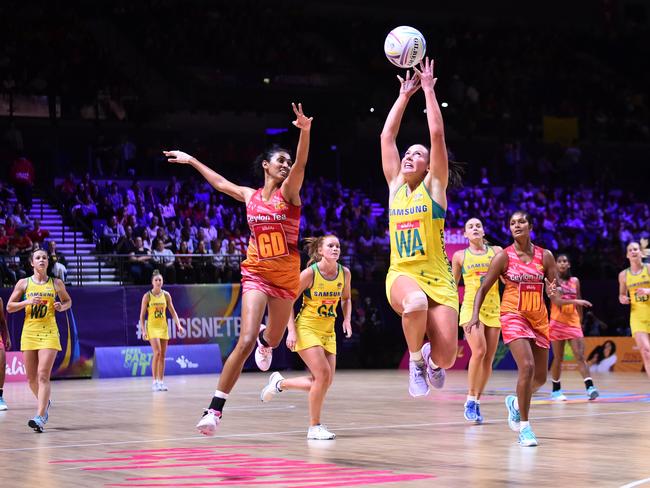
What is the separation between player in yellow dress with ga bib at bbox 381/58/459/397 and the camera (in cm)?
934

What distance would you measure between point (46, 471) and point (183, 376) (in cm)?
1630

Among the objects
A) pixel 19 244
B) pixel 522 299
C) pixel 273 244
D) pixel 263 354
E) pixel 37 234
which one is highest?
pixel 37 234

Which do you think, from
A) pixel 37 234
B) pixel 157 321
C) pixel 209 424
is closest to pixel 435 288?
pixel 209 424

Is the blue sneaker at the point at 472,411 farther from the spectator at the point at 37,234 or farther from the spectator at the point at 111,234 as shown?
the spectator at the point at 37,234

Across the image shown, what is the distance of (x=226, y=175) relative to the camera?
31.4 m

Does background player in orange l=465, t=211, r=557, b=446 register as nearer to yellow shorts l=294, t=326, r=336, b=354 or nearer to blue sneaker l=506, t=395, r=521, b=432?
blue sneaker l=506, t=395, r=521, b=432

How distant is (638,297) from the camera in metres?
17.8

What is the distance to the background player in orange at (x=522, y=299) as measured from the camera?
1143cm

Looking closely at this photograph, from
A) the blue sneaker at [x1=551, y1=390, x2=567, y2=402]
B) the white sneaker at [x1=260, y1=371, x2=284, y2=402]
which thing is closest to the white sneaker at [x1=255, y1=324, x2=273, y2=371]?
the white sneaker at [x1=260, y1=371, x2=284, y2=402]

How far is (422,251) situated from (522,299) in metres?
2.45

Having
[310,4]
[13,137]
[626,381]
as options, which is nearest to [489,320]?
[626,381]

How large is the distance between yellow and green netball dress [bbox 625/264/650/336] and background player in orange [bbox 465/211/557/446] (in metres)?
6.07

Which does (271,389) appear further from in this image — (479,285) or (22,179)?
(22,179)

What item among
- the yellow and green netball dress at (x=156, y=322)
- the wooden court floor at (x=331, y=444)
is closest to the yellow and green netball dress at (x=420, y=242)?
the wooden court floor at (x=331, y=444)
